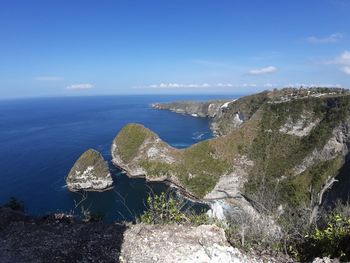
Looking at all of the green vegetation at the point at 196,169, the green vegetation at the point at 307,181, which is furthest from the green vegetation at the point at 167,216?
the green vegetation at the point at 196,169

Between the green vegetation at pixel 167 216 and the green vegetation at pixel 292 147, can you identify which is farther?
the green vegetation at pixel 292 147

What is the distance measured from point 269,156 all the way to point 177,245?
51467 millimetres

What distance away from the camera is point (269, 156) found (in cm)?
5756

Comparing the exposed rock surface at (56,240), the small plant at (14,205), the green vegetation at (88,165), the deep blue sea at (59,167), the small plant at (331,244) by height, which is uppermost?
the small plant at (331,244)

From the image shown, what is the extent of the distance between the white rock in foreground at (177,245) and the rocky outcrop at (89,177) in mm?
50520

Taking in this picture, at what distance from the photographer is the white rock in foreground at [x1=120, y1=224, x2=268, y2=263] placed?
8305mm

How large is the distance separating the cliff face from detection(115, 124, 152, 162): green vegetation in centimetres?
111

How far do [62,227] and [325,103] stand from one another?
58.7m

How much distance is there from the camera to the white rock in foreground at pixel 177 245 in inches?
327

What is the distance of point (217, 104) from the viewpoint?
174 metres

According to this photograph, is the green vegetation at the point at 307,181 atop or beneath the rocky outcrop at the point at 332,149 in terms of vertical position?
beneath

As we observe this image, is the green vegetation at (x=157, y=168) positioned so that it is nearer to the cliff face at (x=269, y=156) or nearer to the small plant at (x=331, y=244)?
the cliff face at (x=269, y=156)

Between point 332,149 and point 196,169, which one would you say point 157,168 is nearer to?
point 196,169

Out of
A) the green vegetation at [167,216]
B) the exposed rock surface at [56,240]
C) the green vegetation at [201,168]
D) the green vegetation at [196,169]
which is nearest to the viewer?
the exposed rock surface at [56,240]
